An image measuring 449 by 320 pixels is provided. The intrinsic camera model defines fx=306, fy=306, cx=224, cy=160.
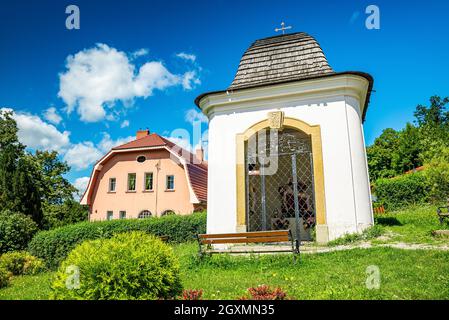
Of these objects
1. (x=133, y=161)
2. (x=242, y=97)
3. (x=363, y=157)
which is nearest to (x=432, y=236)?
(x=363, y=157)

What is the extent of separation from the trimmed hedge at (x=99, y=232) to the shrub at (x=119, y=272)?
9.77 metres

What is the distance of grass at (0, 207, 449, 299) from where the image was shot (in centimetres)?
445

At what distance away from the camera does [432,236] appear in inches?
333

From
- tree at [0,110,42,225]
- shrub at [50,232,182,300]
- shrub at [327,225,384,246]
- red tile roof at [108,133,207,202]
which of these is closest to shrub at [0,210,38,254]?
tree at [0,110,42,225]

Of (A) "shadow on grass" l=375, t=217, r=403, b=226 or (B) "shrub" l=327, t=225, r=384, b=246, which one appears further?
(A) "shadow on grass" l=375, t=217, r=403, b=226

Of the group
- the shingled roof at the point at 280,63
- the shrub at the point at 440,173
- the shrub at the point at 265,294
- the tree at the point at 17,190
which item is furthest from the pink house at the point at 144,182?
the shrub at the point at 265,294

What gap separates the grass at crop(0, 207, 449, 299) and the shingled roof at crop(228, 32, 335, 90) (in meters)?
6.14

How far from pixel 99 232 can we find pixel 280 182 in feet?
28.8

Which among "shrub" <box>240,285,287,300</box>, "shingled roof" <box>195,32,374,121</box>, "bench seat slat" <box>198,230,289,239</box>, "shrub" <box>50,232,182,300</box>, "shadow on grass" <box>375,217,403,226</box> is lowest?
"shrub" <box>240,285,287,300</box>

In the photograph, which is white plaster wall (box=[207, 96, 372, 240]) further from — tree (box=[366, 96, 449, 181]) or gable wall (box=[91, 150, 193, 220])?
tree (box=[366, 96, 449, 181])

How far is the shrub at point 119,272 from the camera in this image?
12.7ft

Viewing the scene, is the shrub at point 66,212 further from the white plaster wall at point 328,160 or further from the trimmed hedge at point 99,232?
the white plaster wall at point 328,160

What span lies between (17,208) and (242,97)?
16.4 meters

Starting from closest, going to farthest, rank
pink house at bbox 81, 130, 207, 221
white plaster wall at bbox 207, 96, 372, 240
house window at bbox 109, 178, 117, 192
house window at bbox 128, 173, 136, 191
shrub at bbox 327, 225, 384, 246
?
shrub at bbox 327, 225, 384, 246
white plaster wall at bbox 207, 96, 372, 240
pink house at bbox 81, 130, 207, 221
house window at bbox 128, 173, 136, 191
house window at bbox 109, 178, 117, 192
